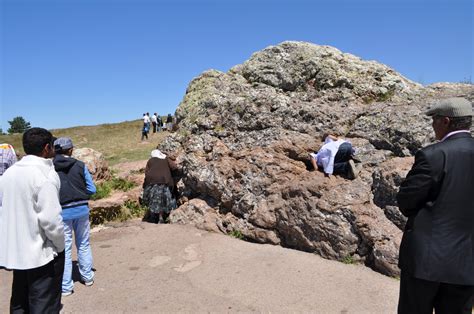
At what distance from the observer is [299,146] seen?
309 inches

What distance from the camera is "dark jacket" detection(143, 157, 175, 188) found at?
340 inches

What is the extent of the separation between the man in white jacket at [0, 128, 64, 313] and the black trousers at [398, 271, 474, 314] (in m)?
3.09

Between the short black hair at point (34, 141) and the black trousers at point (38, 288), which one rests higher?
the short black hair at point (34, 141)

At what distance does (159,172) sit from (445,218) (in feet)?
21.5

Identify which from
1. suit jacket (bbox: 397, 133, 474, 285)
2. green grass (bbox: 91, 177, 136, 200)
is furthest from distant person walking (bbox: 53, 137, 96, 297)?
green grass (bbox: 91, 177, 136, 200)

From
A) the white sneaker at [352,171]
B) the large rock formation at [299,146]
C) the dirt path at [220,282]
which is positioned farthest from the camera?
the white sneaker at [352,171]

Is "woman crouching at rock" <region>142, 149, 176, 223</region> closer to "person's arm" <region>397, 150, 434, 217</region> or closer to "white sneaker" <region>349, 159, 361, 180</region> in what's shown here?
"white sneaker" <region>349, 159, 361, 180</region>

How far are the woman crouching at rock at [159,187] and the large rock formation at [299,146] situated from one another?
30 cm

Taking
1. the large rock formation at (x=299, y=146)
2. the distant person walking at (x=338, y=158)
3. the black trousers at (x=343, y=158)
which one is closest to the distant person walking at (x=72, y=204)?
the large rock formation at (x=299, y=146)

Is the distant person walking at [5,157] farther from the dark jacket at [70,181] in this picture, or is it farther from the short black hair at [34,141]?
the short black hair at [34,141]

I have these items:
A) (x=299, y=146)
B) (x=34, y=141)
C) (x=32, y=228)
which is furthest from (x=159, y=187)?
(x=32, y=228)

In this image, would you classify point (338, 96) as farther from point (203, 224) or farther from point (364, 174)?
point (203, 224)

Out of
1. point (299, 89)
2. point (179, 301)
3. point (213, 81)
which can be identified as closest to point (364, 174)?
point (299, 89)

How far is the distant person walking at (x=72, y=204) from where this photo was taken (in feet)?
17.5
